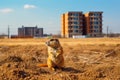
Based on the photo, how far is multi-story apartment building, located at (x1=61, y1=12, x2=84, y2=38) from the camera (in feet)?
402

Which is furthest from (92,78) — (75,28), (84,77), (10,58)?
(75,28)

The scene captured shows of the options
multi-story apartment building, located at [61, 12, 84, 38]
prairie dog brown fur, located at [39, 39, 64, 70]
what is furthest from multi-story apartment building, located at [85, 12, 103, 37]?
prairie dog brown fur, located at [39, 39, 64, 70]

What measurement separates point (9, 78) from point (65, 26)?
11781 centimetres

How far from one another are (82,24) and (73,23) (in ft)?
14.9

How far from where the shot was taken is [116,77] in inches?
410

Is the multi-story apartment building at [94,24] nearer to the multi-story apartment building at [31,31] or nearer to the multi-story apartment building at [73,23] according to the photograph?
the multi-story apartment building at [73,23]

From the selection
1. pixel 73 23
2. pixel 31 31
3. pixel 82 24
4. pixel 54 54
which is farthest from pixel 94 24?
pixel 54 54

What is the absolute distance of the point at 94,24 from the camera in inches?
4840

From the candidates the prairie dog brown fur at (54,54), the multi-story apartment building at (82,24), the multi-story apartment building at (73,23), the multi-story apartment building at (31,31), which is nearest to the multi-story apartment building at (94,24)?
the multi-story apartment building at (82,24)

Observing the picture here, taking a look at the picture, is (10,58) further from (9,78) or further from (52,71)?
(9,78)

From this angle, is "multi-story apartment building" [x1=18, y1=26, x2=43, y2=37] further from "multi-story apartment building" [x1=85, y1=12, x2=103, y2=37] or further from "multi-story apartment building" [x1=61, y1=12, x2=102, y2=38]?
"multi-story apartment building" [x1=85, y1=12, x2=103, y2=37]

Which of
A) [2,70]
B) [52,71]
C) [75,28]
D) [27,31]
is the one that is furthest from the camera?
[27,31]

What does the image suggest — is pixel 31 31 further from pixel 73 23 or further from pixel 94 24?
pixel 94 24

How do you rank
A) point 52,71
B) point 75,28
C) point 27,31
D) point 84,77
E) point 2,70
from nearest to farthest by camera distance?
point 84,77
point 2,70
point 52,71
point 75,28
point 27,31
